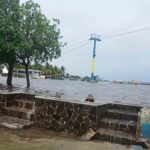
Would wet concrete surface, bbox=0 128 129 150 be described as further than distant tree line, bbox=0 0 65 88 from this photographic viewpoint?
No

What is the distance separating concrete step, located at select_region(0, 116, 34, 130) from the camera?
9680 millimetres

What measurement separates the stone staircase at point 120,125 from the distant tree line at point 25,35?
52.8 ft

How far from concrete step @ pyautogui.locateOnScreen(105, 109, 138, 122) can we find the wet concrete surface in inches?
52.5

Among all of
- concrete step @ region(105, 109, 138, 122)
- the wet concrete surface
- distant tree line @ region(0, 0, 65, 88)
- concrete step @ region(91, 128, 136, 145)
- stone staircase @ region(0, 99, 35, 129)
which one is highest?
distant tree line @ region(0, 0, 65, 88)

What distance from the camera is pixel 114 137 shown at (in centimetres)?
884

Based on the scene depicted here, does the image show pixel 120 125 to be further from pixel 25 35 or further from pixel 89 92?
pixel 89 92

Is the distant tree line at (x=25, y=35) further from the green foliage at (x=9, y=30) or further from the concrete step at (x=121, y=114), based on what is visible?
the concrete step at (x=121, y=114)

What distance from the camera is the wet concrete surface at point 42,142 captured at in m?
7.88

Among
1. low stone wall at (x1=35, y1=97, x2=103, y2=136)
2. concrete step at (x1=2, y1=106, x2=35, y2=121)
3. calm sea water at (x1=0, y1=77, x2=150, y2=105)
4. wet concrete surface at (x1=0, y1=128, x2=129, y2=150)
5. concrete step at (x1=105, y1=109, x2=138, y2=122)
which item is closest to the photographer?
wet concrete surface at (x1=0, y1=128, x2=129, y2=150)

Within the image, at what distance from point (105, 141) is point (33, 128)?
8.06ft

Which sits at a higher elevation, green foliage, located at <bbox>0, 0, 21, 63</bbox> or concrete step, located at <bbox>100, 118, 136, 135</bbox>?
green foliage, located at <bbox>0, 0, 21, 63</bbox>

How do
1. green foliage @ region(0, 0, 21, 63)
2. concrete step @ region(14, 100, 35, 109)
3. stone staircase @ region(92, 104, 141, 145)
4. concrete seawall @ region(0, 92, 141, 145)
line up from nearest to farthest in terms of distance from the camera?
stone staircase @ region(92, 104, 141, 145) → concrete seawall @ region(0, 92, 141, 145) → concrete step @ region(14, 100, 35, 109) → green foliage @ region(0, 0, 21, 63)

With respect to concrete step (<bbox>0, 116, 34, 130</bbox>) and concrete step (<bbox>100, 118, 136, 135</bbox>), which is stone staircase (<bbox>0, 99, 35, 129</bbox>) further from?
concrete step (<bbox>100, 118, 136, 135</bbox>)

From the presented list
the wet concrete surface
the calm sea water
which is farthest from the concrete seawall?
the calm sea water
